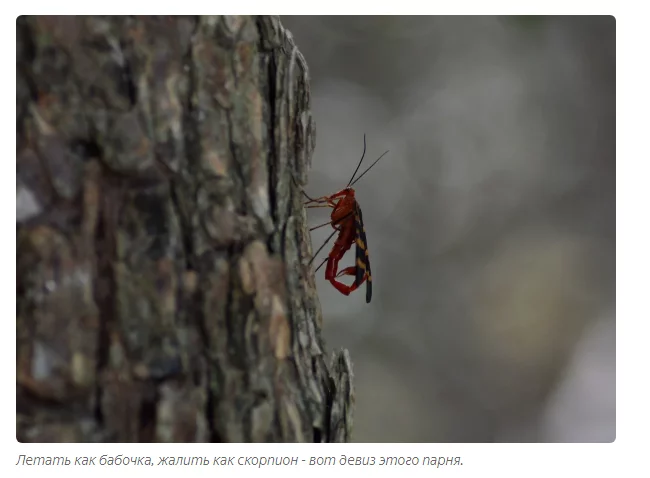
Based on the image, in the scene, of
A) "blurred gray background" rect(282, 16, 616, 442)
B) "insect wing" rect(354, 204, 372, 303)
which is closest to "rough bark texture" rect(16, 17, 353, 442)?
"insect wing" rect(354, 204, 372, 303)

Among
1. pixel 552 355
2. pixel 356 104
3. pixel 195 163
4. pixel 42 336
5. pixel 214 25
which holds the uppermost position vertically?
pixel 356 104

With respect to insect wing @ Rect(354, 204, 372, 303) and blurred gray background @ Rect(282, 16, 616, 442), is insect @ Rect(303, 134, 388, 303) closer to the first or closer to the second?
insect wing @ Rect(354, 204, 372, 303)

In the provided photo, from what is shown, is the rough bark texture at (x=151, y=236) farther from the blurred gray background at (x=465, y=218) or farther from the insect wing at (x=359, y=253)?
the blurred gray background at (x=465, y=218)

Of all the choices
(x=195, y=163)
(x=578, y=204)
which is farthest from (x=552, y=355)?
(x=195, y=163)

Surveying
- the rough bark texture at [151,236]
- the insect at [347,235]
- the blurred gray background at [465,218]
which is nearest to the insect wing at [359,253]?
the insect at [347,235]

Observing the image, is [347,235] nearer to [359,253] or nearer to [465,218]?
[359,253]

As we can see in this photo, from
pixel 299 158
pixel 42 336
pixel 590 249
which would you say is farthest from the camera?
pixel 590 249

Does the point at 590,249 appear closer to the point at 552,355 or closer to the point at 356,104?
the point at 552,355

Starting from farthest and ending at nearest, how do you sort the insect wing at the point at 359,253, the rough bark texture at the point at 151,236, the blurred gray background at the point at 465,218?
the blurred gray background at the point at 465,218 < the insect wing at the point at 359,253 < the rough bark texture at the point at 151,236
